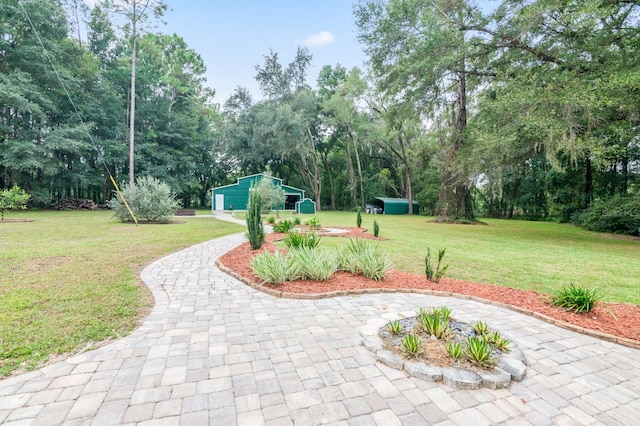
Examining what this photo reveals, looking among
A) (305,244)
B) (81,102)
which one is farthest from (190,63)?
(305,244)

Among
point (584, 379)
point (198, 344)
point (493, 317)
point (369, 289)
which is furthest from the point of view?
point (369, 289)

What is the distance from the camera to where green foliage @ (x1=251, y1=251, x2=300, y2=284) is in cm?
423

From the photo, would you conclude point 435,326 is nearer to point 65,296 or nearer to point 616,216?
point 65,296

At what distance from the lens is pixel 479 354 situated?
2.20 metres

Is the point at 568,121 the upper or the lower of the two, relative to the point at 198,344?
upper

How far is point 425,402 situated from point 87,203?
28037 millimetres

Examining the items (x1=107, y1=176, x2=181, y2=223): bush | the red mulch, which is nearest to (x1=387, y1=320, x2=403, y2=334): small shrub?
the red mulch

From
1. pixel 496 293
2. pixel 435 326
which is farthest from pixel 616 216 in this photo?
pixel 435 326

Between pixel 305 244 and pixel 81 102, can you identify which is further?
pixel 81 102

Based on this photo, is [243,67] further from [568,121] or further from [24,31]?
[568,121]

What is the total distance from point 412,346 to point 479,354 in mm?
482

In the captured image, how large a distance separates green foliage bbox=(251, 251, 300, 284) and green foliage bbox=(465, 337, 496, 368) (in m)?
2.60

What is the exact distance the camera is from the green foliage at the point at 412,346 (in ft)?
7.56

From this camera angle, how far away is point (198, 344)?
256cm
